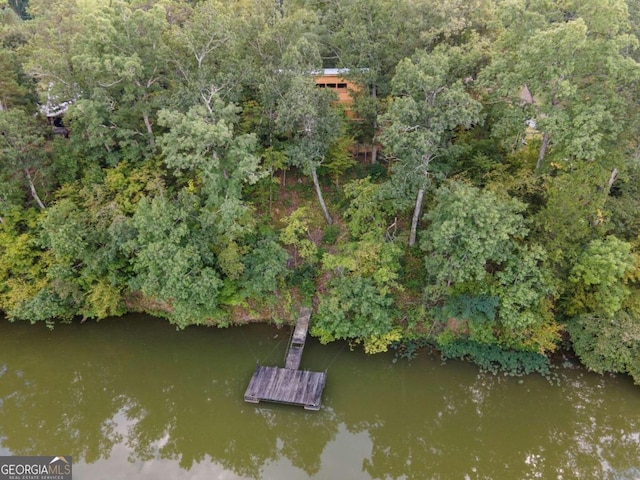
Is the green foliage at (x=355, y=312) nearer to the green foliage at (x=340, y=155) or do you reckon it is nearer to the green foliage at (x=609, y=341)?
the green foliage at (x=340, y=155)

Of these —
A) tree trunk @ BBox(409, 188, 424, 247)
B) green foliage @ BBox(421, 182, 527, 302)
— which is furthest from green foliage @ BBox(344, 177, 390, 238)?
green foliage @ BBox(421, 182, 527, 302)

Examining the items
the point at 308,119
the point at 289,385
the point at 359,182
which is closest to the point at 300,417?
the point at 289,385

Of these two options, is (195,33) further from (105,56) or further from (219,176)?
(219,176)

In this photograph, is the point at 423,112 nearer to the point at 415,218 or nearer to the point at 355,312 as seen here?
the point at 415,218

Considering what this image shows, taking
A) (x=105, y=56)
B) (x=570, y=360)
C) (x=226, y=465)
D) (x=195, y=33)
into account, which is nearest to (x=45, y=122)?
(x=105, y=56)

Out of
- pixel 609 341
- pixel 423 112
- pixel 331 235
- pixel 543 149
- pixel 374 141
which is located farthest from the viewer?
pixel 374 141

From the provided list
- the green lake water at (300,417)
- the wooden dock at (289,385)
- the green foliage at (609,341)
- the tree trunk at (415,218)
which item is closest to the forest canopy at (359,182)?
the green foliage at (609,341)

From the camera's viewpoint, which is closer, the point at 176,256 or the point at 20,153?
the point at 176,256

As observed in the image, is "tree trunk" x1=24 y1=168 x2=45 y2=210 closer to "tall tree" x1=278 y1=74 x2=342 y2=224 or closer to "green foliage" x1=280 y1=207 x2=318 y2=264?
"green foliage" x1=280 y1=207 x2=318 y2=264
